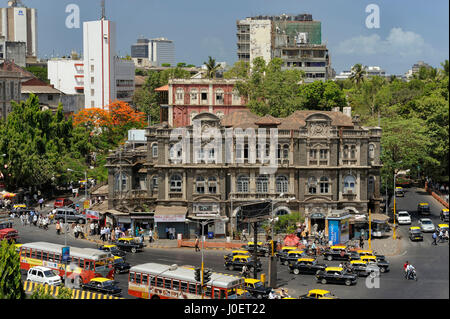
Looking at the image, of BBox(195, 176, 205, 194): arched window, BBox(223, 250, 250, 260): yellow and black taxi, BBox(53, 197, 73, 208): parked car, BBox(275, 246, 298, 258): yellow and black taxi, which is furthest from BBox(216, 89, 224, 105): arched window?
BBox(223, 250, 250, 260): yellow and black taxi

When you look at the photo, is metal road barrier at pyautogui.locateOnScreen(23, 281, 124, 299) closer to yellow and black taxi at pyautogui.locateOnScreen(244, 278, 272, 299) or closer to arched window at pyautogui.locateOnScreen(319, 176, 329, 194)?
yellow and black taxi at pyautogui.locateOnScreen(244, 278, 272, 299)

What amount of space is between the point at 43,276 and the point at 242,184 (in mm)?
29650

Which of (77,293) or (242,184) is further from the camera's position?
(242,184)

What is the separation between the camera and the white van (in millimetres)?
55812

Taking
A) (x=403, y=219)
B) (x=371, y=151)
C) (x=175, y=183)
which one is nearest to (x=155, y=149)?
(x=175, y=183)

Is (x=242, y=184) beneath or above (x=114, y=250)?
above

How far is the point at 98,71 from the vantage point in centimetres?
15500

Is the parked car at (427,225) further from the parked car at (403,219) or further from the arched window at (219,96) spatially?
the arched window at (219,96)

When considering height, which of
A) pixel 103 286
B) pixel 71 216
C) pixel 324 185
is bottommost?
pixel 103 286

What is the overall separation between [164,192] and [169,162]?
3.62m

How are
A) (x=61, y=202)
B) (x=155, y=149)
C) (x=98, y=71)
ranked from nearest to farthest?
(x=155, y=149), (x=61, y=202), (x=98, y=71)

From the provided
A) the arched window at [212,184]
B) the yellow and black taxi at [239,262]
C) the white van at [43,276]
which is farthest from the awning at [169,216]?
the white van at [43,276]

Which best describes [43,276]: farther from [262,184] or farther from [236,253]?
[262,184]
